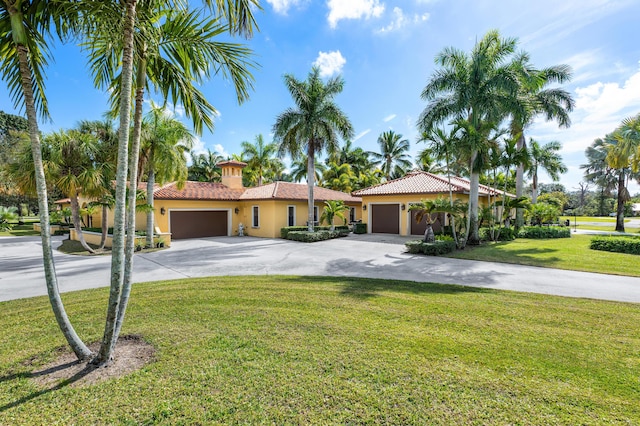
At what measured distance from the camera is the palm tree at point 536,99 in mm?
14414

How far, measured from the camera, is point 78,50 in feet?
14.1

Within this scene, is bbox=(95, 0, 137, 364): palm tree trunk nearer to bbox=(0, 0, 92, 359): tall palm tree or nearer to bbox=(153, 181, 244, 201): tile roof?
bbox=(0, 0, 92, 359): tall palm tree

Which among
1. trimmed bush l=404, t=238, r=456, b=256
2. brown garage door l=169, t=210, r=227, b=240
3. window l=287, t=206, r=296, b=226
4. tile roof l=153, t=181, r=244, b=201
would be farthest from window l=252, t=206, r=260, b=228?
trimmed bush l=404, t=238, r=456, b=256

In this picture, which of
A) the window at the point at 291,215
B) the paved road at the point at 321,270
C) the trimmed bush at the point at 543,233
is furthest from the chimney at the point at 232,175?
the trimmed bush at the point at 543,233

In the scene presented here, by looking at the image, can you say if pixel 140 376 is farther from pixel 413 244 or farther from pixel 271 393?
pixel 413 244

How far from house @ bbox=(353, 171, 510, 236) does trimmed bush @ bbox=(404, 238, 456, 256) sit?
18.7ft

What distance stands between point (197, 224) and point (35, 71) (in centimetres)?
1762

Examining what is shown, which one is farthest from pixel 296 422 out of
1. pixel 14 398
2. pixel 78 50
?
pixel 78 50

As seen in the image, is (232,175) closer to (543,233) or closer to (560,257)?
(560,257)

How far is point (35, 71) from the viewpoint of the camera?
156 inches

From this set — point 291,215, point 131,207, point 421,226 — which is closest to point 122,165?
point 131,207

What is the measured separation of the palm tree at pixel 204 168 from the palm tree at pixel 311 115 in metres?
22.8

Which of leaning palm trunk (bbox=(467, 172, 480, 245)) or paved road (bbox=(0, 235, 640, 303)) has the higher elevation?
leaning palm trunk (bbox=(467, 172, 480, 245))

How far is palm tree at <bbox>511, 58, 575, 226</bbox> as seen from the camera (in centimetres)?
1441
